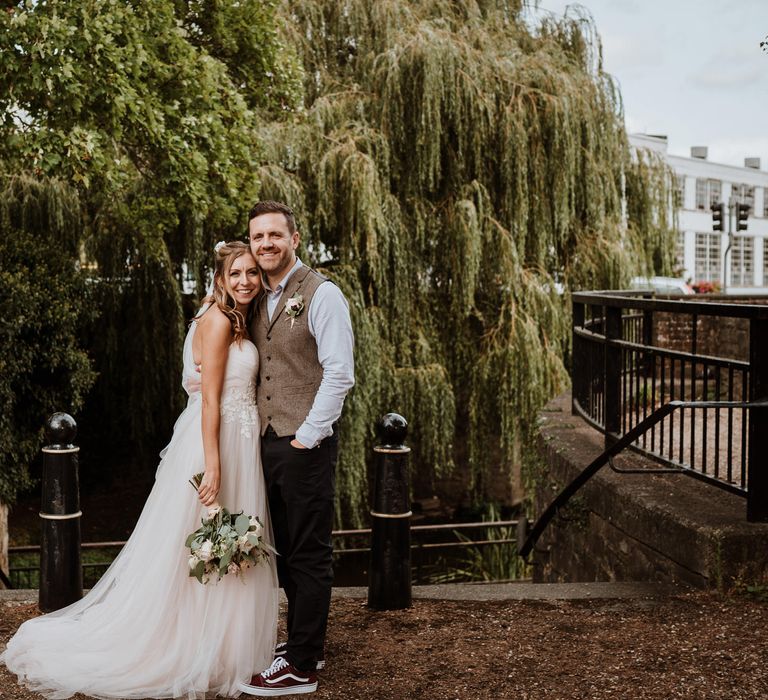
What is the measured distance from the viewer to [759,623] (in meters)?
4.40

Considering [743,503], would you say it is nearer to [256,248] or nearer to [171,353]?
[256,248]

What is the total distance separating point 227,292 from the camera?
12.5ft

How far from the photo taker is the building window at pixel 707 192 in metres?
54.2

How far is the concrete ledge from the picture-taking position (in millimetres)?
4723

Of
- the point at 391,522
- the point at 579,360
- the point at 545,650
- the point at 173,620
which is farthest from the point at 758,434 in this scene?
the point at 579,360

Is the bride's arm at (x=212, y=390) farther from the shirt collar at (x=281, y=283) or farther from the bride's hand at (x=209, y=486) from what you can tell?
the shirt collar at (x=281, y=283)

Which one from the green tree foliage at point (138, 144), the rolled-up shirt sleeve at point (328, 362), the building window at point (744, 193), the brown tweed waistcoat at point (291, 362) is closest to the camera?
the rolled-up shirt sleeve at point (328, 362)

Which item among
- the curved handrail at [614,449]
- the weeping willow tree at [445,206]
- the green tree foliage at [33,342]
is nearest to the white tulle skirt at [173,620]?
the curved handrail at [614,449]

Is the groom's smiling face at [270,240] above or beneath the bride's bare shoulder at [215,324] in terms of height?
above

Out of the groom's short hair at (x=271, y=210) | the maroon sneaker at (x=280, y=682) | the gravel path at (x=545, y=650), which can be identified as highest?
the groom's short hair at (x=271, y=210)

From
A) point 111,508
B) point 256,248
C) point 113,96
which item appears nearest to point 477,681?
point 256,248

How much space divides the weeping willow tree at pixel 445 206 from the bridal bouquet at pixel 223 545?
7.71 metres

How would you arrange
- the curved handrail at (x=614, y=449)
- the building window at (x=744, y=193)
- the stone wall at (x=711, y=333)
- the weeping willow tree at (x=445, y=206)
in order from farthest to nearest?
1. the building window at (x=744, y=193)
2. the stone wall at (x=711, y=333)
3. the weeping willow tree at (x=445, y=206)
4. the curved handrail at (x=614, y=449)

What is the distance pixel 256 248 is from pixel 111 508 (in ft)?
36.8
